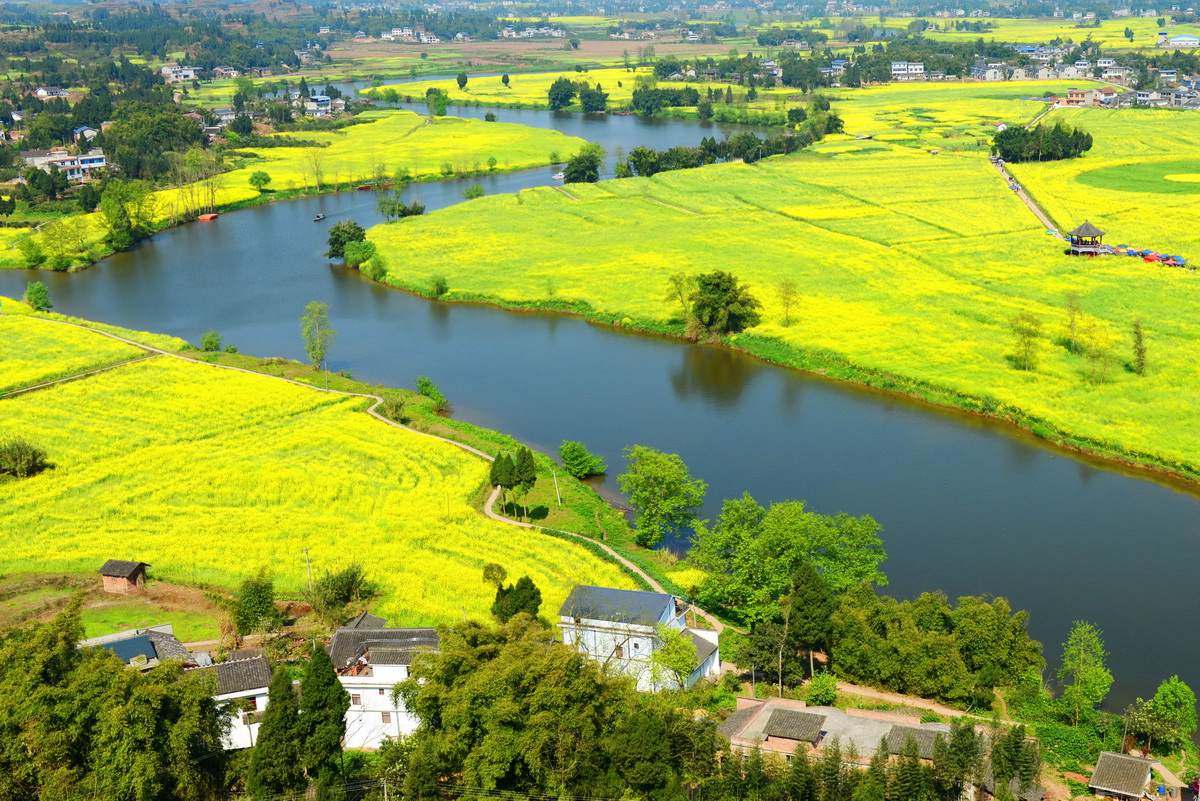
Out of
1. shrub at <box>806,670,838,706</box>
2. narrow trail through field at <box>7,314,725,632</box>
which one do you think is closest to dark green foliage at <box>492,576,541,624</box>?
narrow trail through field at <box>7,314,725,632</box>

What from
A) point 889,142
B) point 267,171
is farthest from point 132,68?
point 889,142

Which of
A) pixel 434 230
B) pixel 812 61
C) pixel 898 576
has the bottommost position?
pixel 898 576

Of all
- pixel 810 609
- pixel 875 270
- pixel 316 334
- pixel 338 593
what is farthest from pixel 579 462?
pixel 875 270

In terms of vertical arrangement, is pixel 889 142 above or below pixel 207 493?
above

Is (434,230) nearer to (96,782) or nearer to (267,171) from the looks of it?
(267,171)

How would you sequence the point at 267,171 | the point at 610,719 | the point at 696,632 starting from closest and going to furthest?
the point at 610,719, the point at 696,632, the point at 267,171

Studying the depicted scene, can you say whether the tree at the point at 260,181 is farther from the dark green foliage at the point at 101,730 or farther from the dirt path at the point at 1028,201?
the dark green foliage at the point at 101,730
